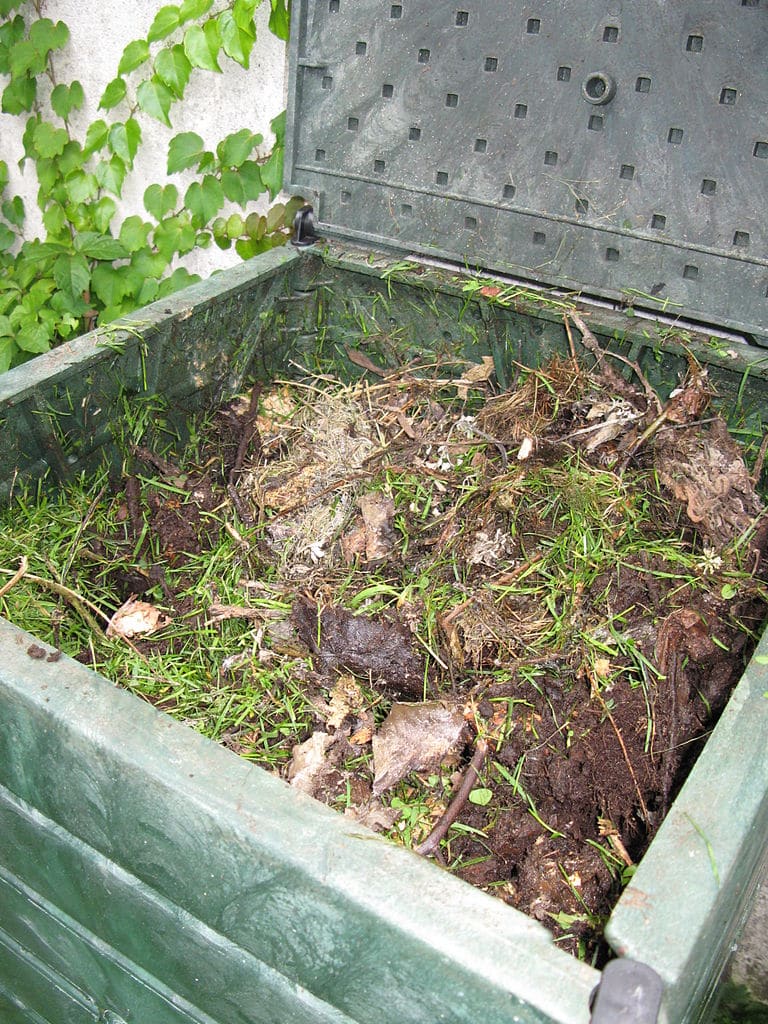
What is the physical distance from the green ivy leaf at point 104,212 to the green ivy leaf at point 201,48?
2.64ft

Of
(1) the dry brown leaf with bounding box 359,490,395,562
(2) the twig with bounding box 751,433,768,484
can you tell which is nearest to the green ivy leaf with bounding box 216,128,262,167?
(1) the dry brown leaf with bounding box 359,490,395,562

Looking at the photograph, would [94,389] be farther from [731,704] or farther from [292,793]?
[731,704]

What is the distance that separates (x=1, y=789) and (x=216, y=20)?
8.06 ft

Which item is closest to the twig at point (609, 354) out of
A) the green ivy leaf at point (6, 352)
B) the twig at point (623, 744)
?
the twig at point (623, 744)

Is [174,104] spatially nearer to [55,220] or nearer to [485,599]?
[55,220]

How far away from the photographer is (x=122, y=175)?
3451 mm

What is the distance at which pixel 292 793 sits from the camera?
1136 millimetres

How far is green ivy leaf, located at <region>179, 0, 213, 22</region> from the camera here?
2.87 m

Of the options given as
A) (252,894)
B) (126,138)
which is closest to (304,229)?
(126,138)

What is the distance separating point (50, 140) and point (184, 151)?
0.77 meters

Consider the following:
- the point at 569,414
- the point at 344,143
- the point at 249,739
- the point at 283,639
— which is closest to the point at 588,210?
the point at 569,414

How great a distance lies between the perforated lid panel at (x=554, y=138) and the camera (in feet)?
6.40

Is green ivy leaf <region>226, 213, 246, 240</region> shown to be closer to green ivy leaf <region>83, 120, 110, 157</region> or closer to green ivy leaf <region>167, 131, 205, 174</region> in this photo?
green ivy leaf <region>167, 131, 205, 174</region>

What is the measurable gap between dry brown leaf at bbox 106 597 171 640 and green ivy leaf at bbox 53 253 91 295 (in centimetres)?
181
